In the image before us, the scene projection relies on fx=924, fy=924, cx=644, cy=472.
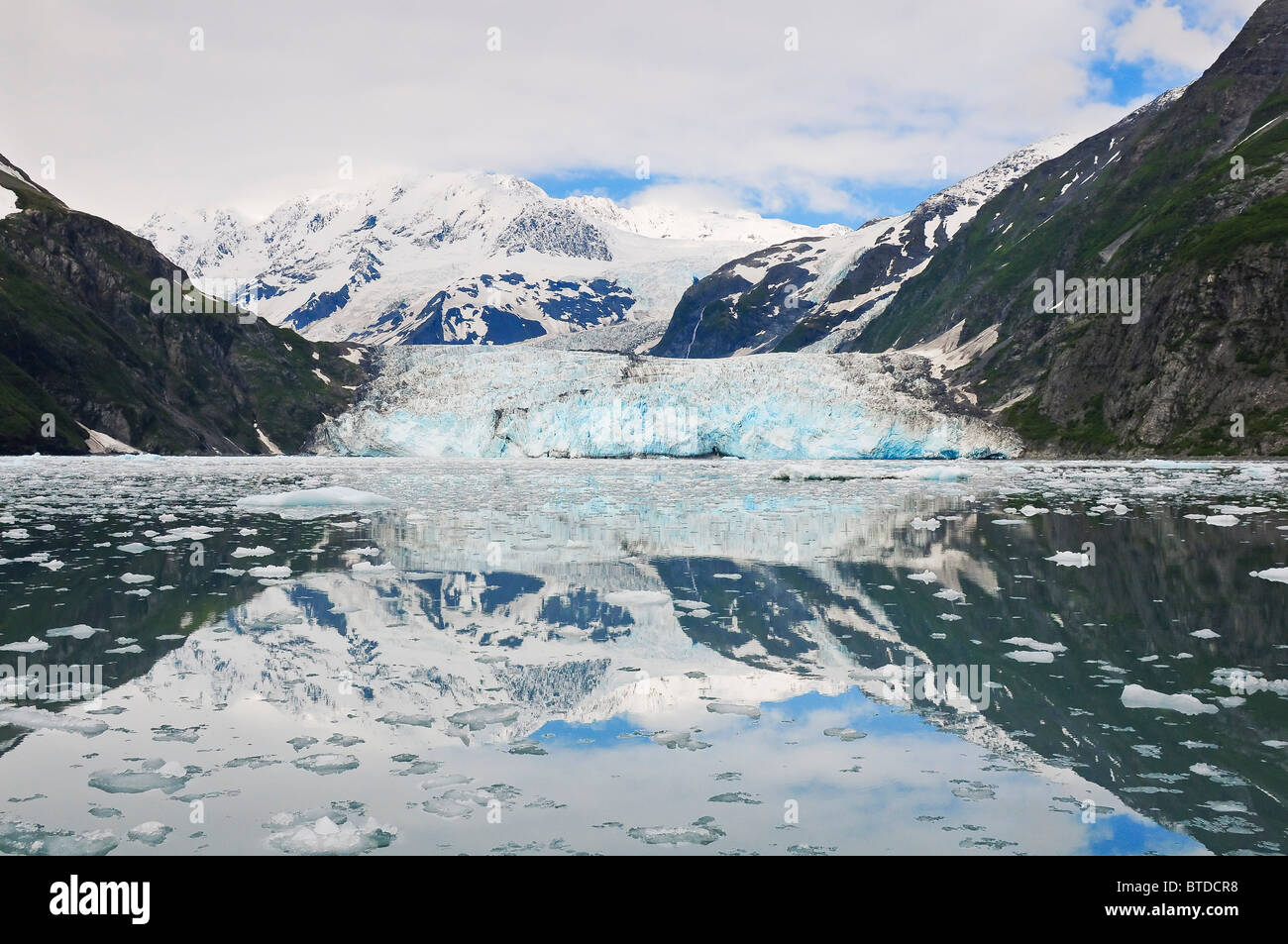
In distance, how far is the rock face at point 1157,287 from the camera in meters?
77.1

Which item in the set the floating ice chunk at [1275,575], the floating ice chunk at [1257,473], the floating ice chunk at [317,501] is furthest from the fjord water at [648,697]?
the floating ice chunk at [1257,473]

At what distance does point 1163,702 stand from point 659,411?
8146 cm

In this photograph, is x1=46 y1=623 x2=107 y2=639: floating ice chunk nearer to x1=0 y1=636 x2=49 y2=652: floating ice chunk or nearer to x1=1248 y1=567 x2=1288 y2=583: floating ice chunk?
x1=0 y1=636 x2=49 y2=652: floating ice chunk

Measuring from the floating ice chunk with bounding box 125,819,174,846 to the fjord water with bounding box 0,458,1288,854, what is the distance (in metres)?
0.02

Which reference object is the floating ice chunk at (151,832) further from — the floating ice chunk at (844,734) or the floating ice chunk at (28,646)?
the floating ice chunk at (28,646)

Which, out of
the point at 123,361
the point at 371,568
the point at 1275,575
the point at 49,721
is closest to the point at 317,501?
the point at 371,568

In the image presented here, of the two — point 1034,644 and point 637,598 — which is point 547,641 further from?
point 1034,644

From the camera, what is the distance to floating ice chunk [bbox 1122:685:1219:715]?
8227 millimetres

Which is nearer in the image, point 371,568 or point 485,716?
point 485,716

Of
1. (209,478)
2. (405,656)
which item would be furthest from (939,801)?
(209,478)

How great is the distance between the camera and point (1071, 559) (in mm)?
17203

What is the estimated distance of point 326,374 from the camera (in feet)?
412

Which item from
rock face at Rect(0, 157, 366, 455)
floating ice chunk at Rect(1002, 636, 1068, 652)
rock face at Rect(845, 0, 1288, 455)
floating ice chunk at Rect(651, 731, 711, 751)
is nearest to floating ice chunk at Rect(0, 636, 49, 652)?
floating ice chunk at Rect(651, 731, 711, 751)
